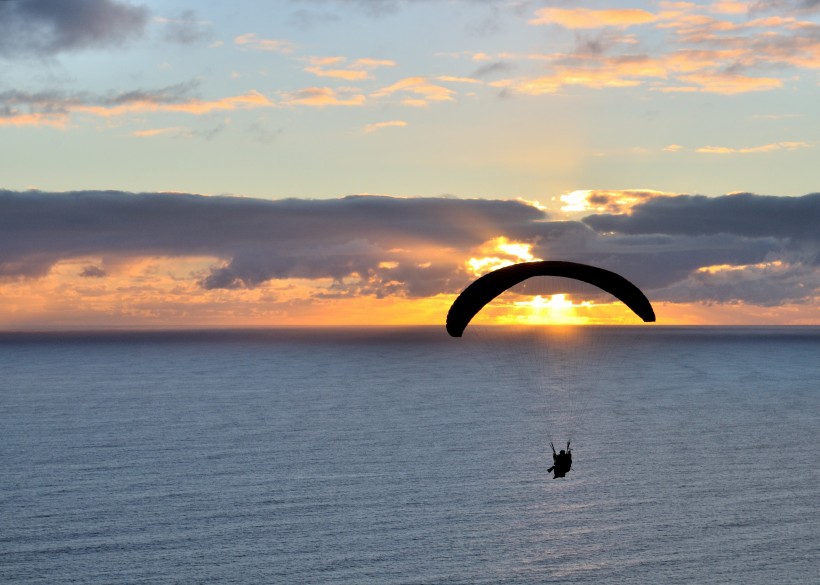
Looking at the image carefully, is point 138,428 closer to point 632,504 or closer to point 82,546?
point 82,546

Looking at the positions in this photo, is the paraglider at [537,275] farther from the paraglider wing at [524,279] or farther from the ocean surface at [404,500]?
the ocean surface at [404,500]

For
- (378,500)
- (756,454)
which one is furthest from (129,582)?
(756,454)

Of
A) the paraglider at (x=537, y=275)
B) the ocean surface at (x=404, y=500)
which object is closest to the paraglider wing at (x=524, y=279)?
the paraglider at (x=537, y=275)

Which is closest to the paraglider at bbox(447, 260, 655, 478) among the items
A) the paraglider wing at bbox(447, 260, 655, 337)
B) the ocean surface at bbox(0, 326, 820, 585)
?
the paraglider wing at bbox(447, 260, 655, 337)

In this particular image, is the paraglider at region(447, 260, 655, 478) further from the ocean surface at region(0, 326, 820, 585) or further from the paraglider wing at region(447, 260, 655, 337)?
the ocean surface at region(0, 326, 820, 585)

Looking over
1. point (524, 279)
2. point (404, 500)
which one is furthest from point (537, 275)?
point (404, 500)

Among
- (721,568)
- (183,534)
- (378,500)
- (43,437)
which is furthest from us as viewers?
(43,437)

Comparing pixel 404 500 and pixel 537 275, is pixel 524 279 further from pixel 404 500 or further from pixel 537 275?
pixel 404 500
